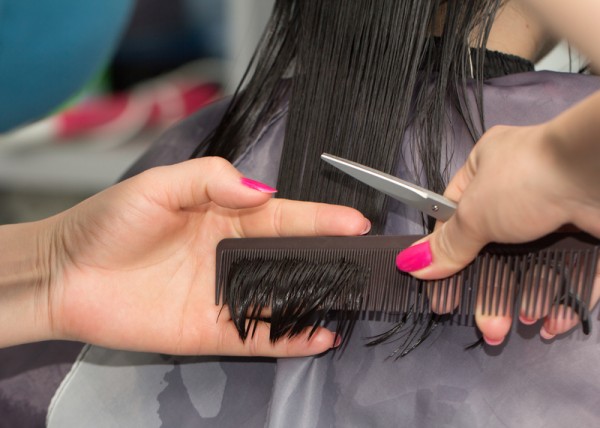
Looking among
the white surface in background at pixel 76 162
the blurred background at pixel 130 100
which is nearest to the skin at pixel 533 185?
the blurred background at pixel 130 100

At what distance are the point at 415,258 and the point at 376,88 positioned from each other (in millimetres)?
227

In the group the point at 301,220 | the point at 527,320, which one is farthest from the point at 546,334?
the point at 301,220

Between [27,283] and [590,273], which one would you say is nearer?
[590,273]

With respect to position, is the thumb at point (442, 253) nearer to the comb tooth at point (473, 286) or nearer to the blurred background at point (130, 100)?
the comb tooth at point (473, 286)

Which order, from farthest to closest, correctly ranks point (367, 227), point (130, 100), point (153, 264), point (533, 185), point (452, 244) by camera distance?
point (130, 100) → point (153, 264) → point (367, 227) → point (452, 244) → point (533, 185)

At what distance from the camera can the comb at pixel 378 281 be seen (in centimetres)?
63

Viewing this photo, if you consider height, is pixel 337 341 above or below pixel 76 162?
above

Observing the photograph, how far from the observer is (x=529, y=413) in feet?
2.23

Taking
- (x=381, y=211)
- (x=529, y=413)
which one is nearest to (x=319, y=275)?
(x=381, y=211)

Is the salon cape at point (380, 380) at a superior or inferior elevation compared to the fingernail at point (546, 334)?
inferior

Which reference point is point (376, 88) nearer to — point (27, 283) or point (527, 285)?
Answer: point (527, 285)

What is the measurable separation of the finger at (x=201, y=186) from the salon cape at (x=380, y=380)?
0.12 meters

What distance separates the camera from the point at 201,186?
0.76 m

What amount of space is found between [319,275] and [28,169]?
1.63 m
